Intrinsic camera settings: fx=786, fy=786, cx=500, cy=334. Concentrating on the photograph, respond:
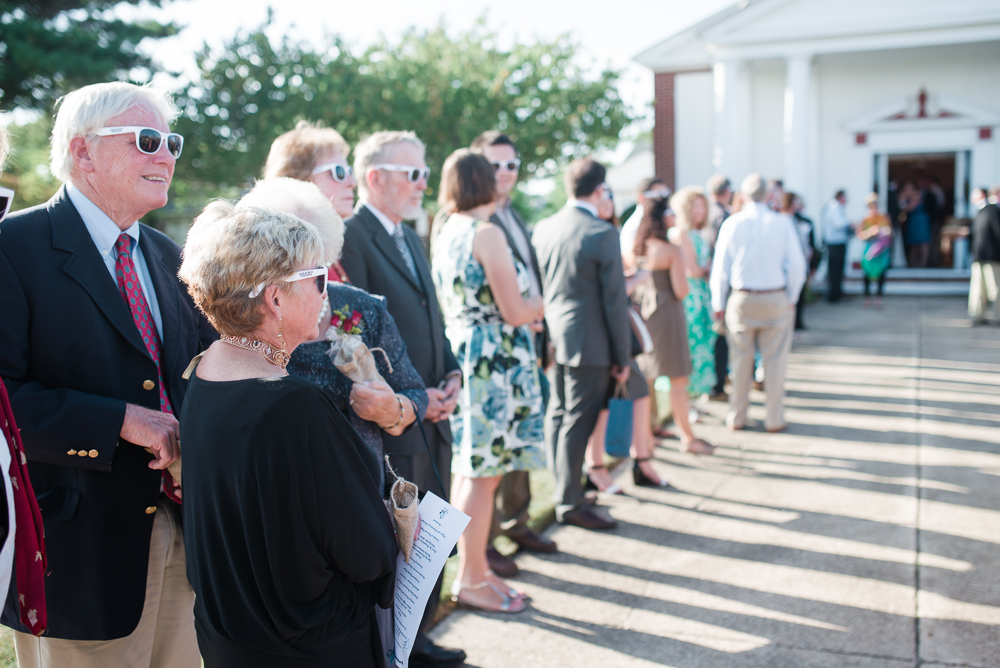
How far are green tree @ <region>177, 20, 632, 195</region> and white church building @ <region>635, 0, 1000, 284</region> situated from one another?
19.5 ft

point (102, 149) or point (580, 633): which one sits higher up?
point (102, 149)

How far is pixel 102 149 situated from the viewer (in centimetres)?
224

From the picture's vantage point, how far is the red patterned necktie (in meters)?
2.27

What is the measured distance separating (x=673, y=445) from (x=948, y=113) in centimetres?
1342

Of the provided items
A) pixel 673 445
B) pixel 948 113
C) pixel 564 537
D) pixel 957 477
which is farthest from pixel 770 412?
pixel 948 113

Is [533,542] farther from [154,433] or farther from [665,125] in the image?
[665,125]

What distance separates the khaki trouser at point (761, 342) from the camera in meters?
6.77

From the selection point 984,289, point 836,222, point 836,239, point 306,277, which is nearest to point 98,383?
point 306,277

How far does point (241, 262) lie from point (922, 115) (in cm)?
1779

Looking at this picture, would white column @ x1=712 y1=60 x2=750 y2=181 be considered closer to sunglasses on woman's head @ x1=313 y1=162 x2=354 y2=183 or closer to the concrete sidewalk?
the concrete sidewalk

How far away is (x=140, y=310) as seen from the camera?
2.30 m

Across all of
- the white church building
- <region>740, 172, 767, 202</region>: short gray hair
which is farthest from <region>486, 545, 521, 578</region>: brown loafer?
the white church building

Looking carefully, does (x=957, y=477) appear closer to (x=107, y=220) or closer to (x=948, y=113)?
(x=107, y=220)

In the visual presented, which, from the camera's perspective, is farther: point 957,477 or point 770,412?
point 770,412
